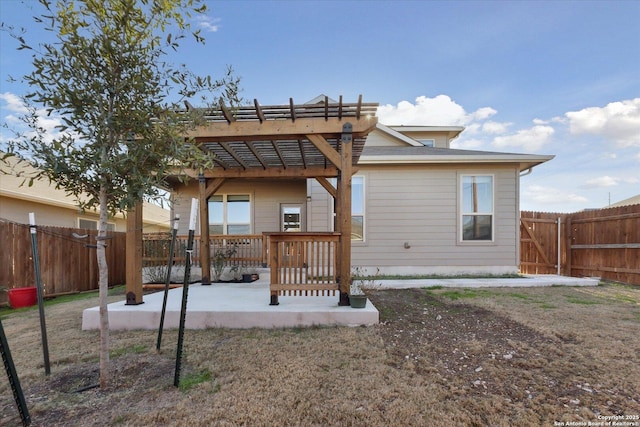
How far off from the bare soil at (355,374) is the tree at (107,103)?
52cm

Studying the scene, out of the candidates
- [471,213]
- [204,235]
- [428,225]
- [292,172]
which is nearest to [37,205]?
[204,235]

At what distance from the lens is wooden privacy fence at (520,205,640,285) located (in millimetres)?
7641

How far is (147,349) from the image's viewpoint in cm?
327

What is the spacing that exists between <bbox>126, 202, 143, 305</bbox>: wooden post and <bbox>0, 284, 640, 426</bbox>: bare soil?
2.14 ft

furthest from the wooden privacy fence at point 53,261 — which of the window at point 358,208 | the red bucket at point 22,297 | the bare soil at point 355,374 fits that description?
the window at point 358,208

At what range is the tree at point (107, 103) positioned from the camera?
218 cm

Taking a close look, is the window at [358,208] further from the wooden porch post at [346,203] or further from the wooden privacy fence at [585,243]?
the wooden privacy fence at [585,243]

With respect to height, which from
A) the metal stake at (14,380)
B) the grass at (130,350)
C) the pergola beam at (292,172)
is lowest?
the grass at (130,350)

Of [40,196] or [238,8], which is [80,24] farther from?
[40,196]

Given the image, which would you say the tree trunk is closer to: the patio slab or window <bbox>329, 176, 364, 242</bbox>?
the patio slab

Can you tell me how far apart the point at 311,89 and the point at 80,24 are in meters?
7.48

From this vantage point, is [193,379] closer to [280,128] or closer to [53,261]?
[280,128]

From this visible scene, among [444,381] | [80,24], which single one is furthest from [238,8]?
[444,381]

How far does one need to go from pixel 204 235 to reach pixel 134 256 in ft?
6.38
